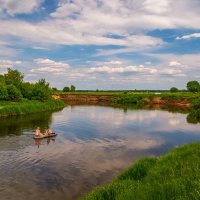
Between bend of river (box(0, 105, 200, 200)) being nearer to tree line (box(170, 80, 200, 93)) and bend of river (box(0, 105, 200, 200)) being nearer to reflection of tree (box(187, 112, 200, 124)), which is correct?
reflection of tree (box(187, 112, 200, 124))

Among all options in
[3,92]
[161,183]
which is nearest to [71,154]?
[161,183]

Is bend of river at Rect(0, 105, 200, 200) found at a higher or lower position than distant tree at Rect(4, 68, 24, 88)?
lower

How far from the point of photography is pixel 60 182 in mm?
23734

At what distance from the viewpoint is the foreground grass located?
1234 cm

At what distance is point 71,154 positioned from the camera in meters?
33.2

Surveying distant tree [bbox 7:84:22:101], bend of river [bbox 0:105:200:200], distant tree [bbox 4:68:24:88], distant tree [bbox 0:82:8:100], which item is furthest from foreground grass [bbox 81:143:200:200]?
distant tree [bbox 4:68:24:88]

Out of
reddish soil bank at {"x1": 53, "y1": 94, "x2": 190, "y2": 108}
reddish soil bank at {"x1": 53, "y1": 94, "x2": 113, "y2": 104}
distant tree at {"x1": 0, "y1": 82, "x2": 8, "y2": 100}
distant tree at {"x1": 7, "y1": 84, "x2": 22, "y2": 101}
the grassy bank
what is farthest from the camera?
reddish soil bank at {"x1": 53, "y1": 94, "x2": 113, "y2": 104}

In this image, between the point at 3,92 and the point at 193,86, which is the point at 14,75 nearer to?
the point at 3,92

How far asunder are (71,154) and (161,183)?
19.5 m

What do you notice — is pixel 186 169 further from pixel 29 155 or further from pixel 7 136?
pixel 7 136

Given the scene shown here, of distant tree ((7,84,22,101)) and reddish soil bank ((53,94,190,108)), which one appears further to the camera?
reddish soil bank ((53,94,190,108))

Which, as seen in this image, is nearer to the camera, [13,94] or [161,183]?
[161,183]

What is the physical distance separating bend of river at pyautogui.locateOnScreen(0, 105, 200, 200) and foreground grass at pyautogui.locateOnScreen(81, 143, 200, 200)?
440cm

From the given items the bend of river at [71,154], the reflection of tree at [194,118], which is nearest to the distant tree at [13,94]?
the bend of river at [71,154]
